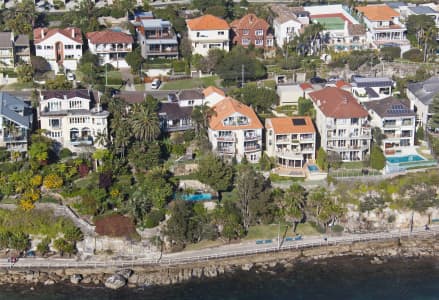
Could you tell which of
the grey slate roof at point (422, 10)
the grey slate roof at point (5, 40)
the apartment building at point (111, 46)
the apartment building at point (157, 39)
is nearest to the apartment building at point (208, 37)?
the apartment building at point (157, 39)

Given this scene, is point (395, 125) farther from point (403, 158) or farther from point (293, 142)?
point (293, 142)

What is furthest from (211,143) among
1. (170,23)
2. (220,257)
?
(170,23)

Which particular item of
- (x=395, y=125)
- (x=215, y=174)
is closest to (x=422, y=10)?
(x=395, y=125)

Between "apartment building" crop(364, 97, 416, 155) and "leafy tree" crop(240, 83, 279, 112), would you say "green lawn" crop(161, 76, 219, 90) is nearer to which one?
"leafy tree" crop(240, 83, 279, 112)

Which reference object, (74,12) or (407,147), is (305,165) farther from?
(74,12)

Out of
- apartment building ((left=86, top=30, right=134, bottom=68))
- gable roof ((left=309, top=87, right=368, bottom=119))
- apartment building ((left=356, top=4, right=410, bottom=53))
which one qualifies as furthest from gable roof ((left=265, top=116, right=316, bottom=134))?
apartment building ((left=356, top=4, right=410, bottom=53))

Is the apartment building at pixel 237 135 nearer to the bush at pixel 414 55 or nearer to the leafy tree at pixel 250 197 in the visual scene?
the leafy tree at pixel 250 197
